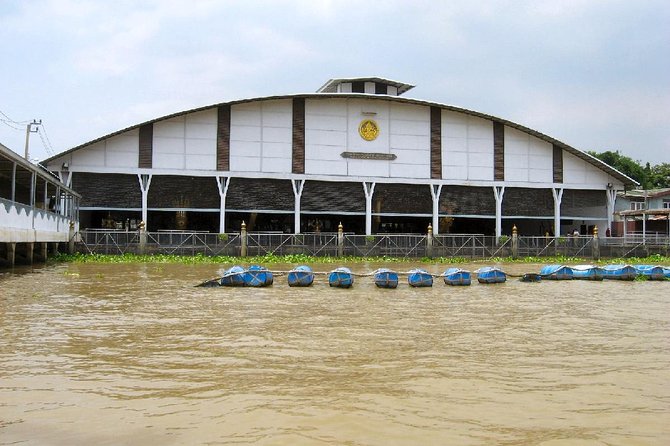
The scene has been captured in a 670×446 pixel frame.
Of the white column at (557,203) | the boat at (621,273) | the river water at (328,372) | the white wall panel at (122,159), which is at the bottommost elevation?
the river water at (328,372)

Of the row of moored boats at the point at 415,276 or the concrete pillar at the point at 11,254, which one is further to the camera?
the concrete pillar at the point at 11,254

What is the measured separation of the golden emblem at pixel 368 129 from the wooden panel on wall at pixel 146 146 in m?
12.6

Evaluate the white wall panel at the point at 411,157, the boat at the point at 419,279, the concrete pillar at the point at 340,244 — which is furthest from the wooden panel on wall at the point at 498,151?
the boat at the point at 419,279

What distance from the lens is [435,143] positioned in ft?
128

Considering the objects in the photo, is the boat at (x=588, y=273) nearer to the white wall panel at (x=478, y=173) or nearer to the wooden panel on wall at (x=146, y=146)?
the white wall panel at (x=478, y=173)

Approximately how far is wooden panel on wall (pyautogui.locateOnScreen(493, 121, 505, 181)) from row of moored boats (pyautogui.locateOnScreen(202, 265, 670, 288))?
16774 mm

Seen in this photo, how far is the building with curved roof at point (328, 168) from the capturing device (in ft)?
118

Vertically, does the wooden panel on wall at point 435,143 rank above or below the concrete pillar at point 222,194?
above

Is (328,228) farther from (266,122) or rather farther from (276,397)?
(276,397)

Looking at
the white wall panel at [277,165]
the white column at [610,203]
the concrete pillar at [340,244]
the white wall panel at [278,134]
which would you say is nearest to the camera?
A: the concrete pillar at [340,244]

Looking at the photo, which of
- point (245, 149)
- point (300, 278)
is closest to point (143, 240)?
point (245, 149)

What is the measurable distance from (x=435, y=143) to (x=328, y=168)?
7.10 meters

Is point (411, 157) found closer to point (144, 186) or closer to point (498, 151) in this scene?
point (498, 151)

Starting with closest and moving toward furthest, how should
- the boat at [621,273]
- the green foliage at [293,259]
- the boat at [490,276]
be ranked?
the boat at [490,276]
the boat at [621,273]
the green foliage at [293,259]
